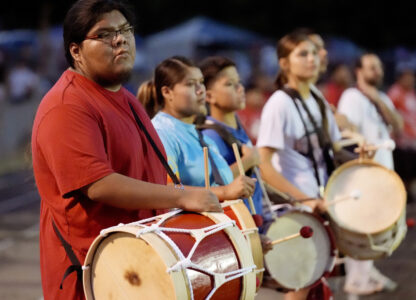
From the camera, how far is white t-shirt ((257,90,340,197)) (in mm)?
5125

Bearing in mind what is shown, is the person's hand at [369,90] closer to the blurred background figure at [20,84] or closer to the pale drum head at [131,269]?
the pale drum head at [131,269]

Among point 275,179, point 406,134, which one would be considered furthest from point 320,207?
point 406,134

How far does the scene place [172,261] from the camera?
2742 millimetres

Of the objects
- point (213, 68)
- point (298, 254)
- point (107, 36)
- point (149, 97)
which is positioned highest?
point (107, 36)

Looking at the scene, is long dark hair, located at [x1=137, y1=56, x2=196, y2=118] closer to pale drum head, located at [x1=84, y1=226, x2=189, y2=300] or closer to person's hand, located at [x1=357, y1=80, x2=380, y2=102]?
pale drum head, located at [x1=84, y1=226, x2=189, y2=300]

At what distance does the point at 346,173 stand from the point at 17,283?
3.66 metres

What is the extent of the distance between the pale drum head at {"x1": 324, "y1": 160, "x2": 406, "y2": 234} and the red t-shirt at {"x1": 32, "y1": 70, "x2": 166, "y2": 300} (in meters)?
2.15

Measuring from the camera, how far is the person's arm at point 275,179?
502cm

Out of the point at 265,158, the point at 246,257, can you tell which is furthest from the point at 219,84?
the point at 246,257

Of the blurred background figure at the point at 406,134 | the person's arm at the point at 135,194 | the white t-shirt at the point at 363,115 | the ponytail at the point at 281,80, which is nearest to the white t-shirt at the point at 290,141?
the ponytail at the point at 281,80

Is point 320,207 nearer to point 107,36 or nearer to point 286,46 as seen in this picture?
point 286,46

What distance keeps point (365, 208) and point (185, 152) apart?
57.7 inches

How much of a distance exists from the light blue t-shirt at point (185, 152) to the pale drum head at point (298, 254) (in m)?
0.50

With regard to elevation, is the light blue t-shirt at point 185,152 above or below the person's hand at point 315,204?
above
